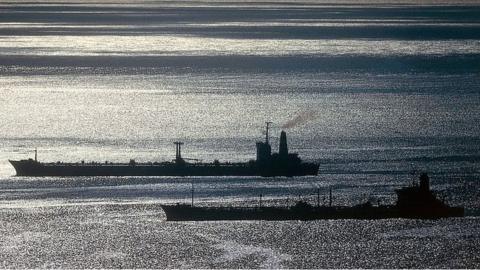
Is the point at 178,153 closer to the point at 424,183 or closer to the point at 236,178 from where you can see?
the point at 236,178

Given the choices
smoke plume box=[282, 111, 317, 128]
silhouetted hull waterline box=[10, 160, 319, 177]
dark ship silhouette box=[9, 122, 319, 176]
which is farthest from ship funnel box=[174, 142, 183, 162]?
smoke plume box=[282, 111, 317, 128]

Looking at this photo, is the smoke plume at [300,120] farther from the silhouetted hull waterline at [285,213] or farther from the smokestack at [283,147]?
the silhouetted hull waterline at [285,213]

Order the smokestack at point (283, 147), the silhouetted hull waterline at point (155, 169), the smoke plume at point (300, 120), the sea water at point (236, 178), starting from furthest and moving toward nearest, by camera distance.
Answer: the smoke plume at point (300, 120) < the smokestack at point (283, 147) < the silhouetted hull waterline at point (155, 169) < the sea water at point (236, 178)

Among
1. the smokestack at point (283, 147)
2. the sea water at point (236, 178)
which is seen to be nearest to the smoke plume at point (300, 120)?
the sea water at point (236, 178)

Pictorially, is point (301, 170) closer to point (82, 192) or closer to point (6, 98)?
point (82, 192)

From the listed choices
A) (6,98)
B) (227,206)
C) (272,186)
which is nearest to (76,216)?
(227,206)

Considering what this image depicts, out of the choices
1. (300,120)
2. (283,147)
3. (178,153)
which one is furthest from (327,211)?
(300,120)

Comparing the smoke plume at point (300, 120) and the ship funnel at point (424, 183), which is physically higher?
the ship funnel at point (424, 183)

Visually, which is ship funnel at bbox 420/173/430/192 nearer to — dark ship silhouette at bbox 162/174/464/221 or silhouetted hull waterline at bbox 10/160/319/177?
dark ship silhouette at bbox 162/174/464/221
